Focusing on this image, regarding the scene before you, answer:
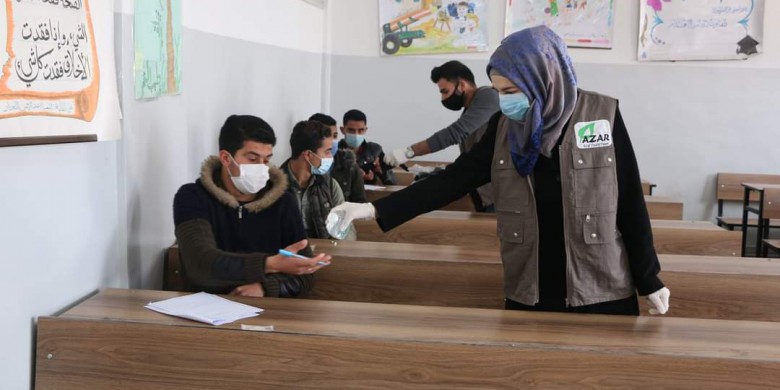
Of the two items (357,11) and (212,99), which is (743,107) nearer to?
(357,11)

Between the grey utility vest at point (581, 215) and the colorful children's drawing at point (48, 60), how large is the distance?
1052 millimetres

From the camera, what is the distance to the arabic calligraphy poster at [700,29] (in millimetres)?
6629

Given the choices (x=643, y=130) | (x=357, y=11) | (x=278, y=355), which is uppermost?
(x=357, y=11)

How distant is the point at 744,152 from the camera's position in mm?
6887

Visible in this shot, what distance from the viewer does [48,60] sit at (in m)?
1.87

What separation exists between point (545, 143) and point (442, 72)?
92.6 inches

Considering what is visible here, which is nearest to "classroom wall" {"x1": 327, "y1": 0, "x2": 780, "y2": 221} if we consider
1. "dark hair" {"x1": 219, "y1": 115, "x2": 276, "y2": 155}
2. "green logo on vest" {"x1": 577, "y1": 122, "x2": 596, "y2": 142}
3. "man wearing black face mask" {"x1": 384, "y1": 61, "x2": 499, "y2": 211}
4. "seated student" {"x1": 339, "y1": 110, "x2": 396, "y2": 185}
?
"seated student" {"x1": 339, "y1": 110, "x2": 396, "y2": 185}

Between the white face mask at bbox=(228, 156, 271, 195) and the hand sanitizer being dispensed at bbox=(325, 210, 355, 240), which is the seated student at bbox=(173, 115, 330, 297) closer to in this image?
the white face mask at bbox=(228, 156, 271, 195)

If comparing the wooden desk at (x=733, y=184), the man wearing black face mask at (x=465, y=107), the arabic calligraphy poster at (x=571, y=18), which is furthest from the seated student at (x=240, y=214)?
the wooden desk at (x=733, y=184)

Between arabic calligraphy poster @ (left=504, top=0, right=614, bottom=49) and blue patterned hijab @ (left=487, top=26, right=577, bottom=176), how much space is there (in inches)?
190

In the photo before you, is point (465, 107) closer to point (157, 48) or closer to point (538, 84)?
point (157, 48)

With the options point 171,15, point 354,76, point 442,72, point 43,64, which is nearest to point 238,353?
point 43,64

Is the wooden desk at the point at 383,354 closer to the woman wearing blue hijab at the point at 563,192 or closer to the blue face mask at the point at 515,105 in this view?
the woman wearing blue hijab at the point at 563,192

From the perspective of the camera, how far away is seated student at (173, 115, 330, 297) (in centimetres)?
236
